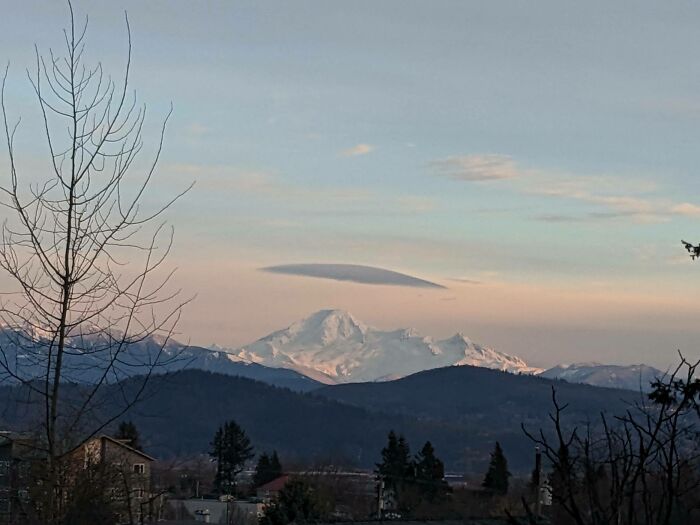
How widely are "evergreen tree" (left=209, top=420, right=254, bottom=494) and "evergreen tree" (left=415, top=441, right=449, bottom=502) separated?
17043mm

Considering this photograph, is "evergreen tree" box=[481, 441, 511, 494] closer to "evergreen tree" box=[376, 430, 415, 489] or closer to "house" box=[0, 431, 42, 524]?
"evergreen tree" box=[376, 430, 415, 489]

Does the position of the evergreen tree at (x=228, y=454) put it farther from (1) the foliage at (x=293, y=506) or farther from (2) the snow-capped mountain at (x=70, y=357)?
(2) the snow-capped mountain at (x=70, y=357)

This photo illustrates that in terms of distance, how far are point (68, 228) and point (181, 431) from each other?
187834 mm

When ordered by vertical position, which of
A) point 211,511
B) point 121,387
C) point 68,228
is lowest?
point 211,511

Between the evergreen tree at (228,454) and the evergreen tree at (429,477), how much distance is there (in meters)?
17.0

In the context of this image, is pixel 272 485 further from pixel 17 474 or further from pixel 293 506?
pixel 17 474

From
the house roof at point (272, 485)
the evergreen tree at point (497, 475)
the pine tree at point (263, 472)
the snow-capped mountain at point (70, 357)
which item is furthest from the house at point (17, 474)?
the pine tree at point (263, 472)

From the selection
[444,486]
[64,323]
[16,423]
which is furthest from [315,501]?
[64,323]

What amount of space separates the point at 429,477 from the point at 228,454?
19.9 metres

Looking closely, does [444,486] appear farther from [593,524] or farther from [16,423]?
[593,524]

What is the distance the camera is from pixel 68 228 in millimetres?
7488

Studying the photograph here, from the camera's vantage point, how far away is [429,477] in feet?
234

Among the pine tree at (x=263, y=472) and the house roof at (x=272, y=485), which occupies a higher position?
the pine tree at (x=263, y=472)

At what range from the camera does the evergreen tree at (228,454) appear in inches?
3388
